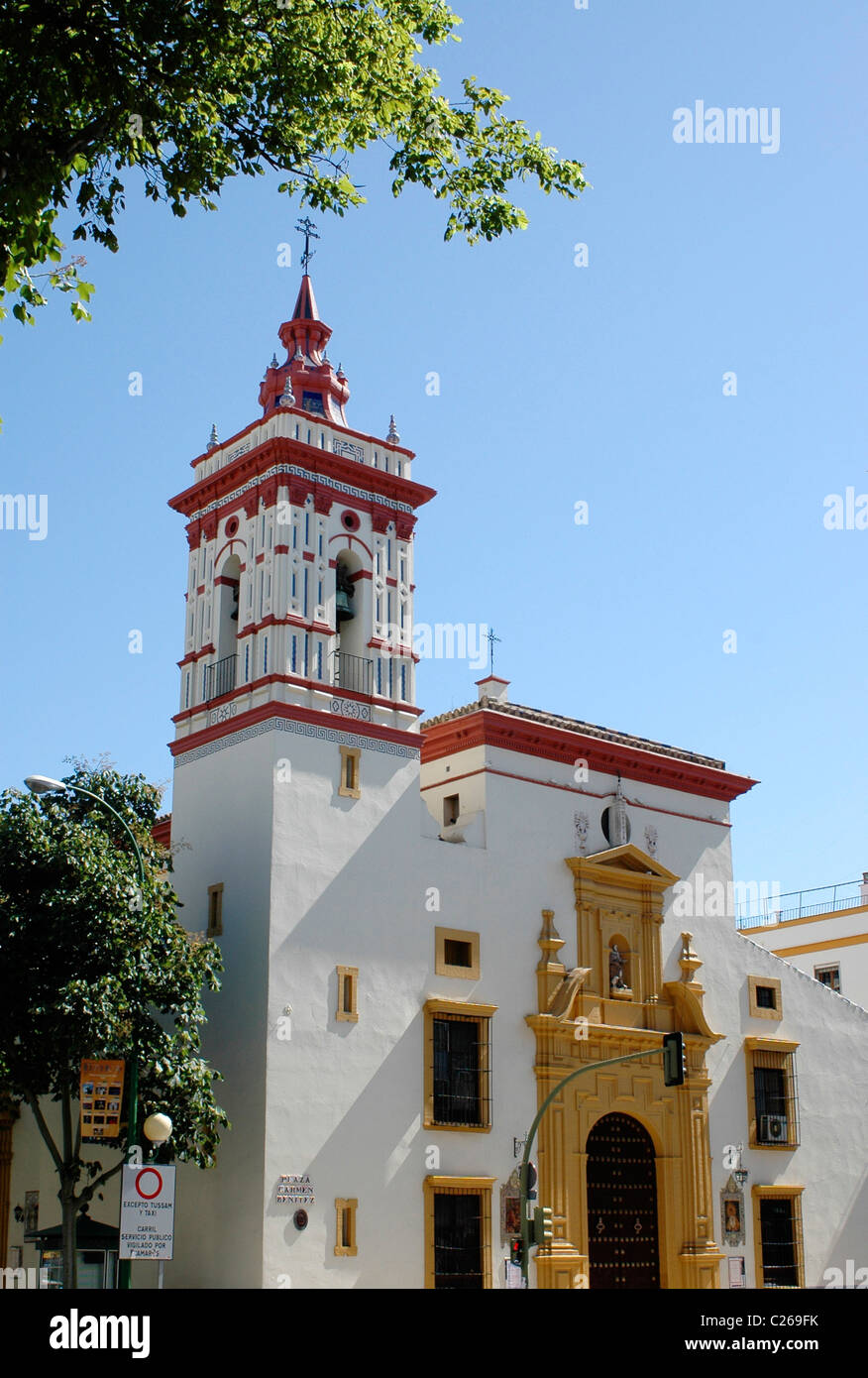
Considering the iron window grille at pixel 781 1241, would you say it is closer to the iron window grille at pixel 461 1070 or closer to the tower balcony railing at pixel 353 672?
the iron window grille at pixel 461 1070

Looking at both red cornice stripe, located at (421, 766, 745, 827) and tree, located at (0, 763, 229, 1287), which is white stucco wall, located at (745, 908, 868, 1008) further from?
tree, located at (0, 763, 229, 1287)

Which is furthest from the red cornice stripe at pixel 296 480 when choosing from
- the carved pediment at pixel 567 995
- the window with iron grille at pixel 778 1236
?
the window with iron grille at pixel 778 1236

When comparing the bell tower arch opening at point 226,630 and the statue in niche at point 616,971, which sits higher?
the bell tower arch opening at point 226,630

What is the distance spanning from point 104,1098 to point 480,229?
48.0 feet

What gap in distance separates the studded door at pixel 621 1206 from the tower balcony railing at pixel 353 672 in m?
10.7

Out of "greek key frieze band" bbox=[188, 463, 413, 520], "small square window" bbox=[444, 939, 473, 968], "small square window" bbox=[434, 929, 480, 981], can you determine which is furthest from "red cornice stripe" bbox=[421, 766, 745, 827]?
"greek key frieze band" bbox=[188, 463, 413, 520]

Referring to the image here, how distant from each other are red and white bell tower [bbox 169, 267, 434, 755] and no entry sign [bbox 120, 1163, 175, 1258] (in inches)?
507

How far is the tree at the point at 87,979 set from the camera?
79.8ft

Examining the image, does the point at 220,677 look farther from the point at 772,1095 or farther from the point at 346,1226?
the point at 772,1095

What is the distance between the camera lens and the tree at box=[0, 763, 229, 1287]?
957 inches

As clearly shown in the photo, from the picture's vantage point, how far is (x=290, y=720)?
2917 cm

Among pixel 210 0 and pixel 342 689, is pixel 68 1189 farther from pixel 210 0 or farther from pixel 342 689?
pixel 210 0
